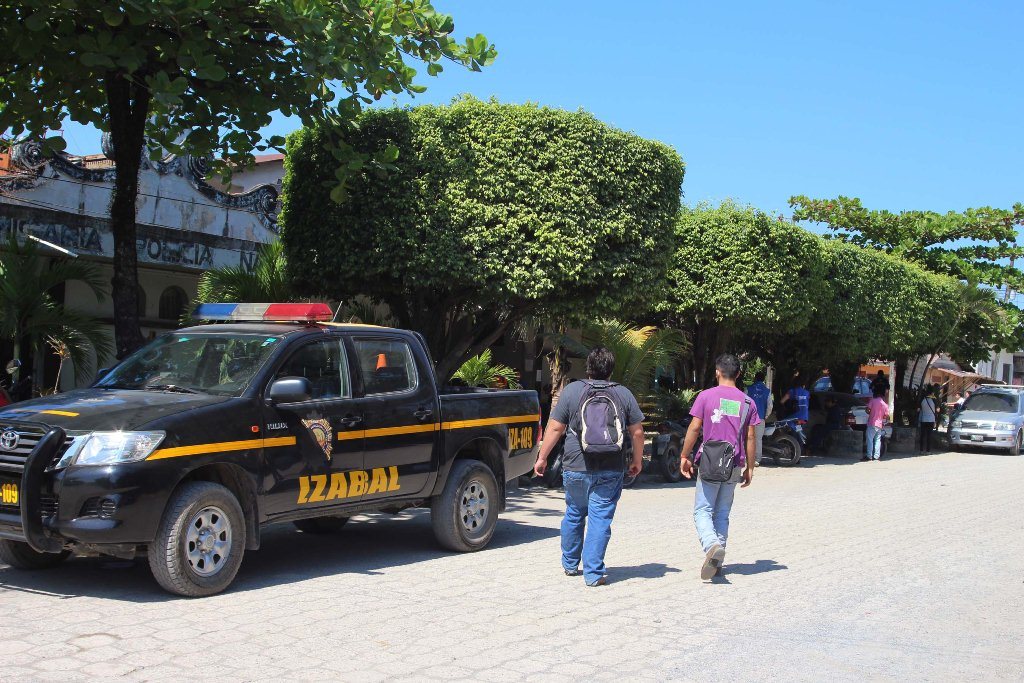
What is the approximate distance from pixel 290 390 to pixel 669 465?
36.2 feet

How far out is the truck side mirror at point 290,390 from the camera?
7.43 meters

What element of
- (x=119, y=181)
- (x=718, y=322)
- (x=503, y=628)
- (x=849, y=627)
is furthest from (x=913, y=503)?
(x=119, y=181)

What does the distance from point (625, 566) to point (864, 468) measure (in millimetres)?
14448

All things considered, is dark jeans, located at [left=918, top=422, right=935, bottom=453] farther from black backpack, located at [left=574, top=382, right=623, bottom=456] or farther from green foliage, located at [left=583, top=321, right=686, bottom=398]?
black backpack, located at [left=574, top=382, right=623, bottom=456]

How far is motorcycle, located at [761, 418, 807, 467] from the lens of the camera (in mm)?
21469

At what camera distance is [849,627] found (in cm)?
698

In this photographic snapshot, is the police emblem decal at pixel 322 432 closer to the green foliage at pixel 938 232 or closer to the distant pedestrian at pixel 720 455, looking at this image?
the distant pedestrian at pixel 720 455

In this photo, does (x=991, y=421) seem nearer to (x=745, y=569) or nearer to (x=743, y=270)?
(x=743, y=270)

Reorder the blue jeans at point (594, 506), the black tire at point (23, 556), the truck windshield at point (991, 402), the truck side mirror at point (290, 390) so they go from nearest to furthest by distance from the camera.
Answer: the truck side mirror at point (290, 390) < the black tire at point (23, 556) < the blue jeans at point (594, 506) < the truck windshield at point (991, 402)

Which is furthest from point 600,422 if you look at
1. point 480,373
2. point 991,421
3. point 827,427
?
point 991,421

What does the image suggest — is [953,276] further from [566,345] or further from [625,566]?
[625,566]

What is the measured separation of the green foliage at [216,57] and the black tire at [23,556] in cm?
419

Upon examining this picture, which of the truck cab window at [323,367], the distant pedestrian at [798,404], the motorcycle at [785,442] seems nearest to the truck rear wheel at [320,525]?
the truck cab window at [323,367]

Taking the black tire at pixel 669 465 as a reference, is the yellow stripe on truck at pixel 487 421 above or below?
above
